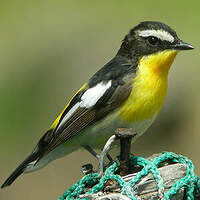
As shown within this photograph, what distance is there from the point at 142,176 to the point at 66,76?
21.7ft

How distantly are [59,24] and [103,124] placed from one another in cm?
698

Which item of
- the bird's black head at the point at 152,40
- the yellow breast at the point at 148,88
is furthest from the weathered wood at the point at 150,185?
the bird's black head at the point at 152,40

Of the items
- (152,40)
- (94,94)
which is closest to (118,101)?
(94,94)

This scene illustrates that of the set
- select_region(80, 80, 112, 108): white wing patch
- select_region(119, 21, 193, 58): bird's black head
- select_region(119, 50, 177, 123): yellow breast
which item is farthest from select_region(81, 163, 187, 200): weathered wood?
select_region(119, 21, 193, 58): bird's black head

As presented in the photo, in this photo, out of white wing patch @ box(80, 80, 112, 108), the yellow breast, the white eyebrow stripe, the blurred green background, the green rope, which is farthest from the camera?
the blurred green background

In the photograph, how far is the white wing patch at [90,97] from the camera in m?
4.97

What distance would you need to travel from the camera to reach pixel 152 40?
5.16 m

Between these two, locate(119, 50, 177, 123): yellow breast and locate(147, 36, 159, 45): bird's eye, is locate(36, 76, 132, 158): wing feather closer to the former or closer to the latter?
locate(119, 50, 177, 123): yellow breast

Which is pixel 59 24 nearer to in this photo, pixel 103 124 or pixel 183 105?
pixel 183 105

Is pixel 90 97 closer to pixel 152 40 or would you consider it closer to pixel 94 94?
pixel 94 94

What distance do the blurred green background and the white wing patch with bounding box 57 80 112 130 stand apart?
12.3ft

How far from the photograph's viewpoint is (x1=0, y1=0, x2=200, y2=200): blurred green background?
9016 millimetres

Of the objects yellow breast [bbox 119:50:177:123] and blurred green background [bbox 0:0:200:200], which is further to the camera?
blurred green background [bbox 0:0:200:200]

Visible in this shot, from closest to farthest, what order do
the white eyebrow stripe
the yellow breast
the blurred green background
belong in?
the yellow breast < the white eyebrow stripe < the blurred green background
